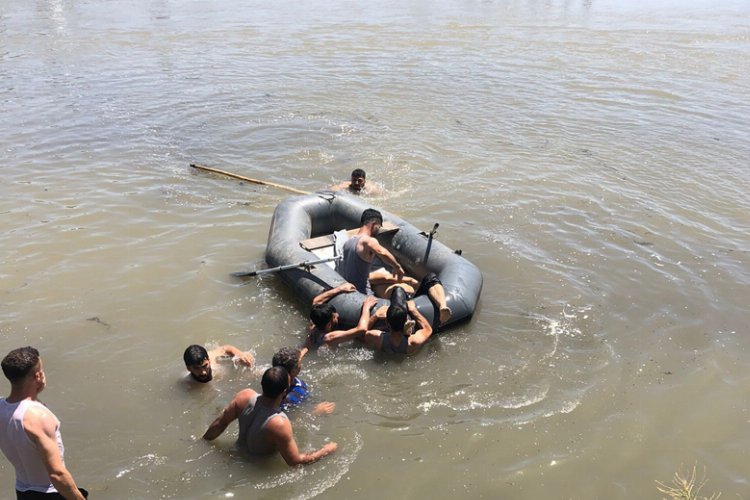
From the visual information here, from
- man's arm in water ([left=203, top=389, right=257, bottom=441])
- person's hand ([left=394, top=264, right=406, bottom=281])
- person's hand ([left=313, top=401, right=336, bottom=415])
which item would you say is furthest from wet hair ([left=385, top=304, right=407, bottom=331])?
man's arm in water ([left=203, top=389, right=257, bottom=441])

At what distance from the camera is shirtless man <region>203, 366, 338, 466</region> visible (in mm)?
3881

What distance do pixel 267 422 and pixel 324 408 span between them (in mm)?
871

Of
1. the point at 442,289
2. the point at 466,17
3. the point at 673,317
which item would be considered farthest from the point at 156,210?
the point at 466,17

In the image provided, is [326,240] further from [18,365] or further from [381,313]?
[18,365]

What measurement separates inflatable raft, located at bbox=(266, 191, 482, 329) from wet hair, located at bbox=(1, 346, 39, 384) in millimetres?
2989

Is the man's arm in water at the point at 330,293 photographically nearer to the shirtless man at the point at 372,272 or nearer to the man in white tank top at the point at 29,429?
the shirtless man at the point at 372,272

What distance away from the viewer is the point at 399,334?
17.3 feet

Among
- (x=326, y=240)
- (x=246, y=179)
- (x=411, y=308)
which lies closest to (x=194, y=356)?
(x=411, y=308)

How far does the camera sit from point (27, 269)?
6.69 meters

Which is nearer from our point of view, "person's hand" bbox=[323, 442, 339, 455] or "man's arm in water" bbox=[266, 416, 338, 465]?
"man's arm in water" bbox=[266, 416, 338, 465]

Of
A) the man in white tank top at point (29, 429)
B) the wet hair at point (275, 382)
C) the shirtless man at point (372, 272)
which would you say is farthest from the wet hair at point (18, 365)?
Answer: the shirtless man at point (372, 272)

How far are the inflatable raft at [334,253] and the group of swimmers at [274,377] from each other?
119 millimetres

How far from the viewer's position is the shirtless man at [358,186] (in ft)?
27.7

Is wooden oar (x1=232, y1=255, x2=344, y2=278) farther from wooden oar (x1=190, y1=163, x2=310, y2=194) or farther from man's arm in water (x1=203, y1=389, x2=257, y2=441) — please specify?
wooden oar (x1=190, y1=163, x2=310, y2=194)
